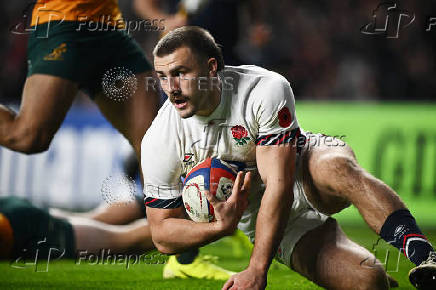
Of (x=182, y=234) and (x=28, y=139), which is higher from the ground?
(x=28, y=139)

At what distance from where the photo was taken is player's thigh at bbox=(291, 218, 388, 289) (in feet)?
11.2

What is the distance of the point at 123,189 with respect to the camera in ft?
15.9

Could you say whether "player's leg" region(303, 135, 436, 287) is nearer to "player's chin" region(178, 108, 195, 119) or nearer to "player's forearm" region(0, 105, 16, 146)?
"player's chin" region(178, 108, 195, 119)

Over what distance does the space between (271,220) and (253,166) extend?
45 centimetres

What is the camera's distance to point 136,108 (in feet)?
14.7

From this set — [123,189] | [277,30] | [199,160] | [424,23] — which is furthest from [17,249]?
[424,23]

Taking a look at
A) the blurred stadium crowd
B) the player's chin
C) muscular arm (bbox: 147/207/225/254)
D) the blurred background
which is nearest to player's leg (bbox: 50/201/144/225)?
the blurred background

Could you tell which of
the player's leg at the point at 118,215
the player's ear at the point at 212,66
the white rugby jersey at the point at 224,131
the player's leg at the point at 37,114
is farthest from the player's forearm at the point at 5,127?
the player's ear at the point at 212,66

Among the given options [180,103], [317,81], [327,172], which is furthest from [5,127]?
[317,81]

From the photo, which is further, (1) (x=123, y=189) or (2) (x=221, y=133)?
(1) (x=123, y=189)

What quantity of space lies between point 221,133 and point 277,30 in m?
6.48

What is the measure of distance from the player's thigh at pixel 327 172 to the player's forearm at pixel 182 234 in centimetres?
63

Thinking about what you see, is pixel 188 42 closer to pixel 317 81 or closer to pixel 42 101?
pixel 42 101

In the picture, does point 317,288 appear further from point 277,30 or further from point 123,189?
point 277,30
